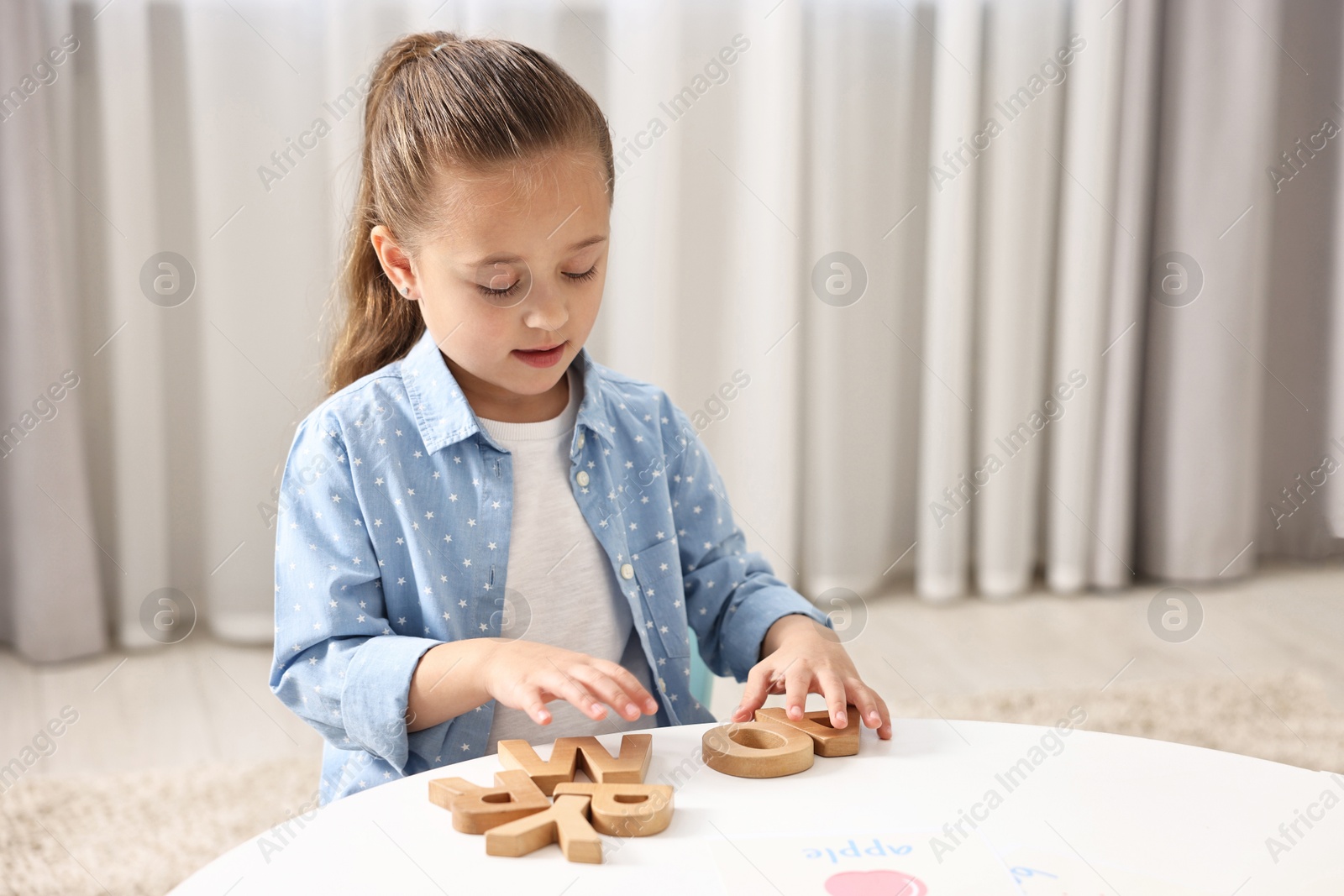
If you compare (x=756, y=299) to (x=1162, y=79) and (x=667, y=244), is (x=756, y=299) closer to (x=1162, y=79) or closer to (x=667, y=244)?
(x=667, y=244)

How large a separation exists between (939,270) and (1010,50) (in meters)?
0.48

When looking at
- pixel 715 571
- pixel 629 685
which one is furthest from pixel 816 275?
pixel 629 685

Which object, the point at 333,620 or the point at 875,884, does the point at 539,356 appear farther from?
the point at 875,884

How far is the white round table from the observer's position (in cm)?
57

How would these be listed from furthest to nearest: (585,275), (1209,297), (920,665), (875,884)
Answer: (1209,297), (920,665), (585,275), (875,884)

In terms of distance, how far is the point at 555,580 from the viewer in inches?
39.1

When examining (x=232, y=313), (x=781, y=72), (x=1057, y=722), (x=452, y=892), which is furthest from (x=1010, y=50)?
(x=452, y=892)

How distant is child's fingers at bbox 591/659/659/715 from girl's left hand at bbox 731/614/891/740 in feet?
0.27

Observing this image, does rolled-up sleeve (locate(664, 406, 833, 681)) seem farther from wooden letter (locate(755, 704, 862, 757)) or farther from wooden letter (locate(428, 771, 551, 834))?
wooden letter (locate(428, 771, 551, 834))

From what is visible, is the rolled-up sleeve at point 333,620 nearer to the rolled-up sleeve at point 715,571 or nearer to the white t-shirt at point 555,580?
the white t-shirt at point 555,580

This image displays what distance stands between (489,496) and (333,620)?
176 mm

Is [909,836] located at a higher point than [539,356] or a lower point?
lower

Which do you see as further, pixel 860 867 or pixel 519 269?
pixel 519 269

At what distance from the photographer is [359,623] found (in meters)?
0.86
